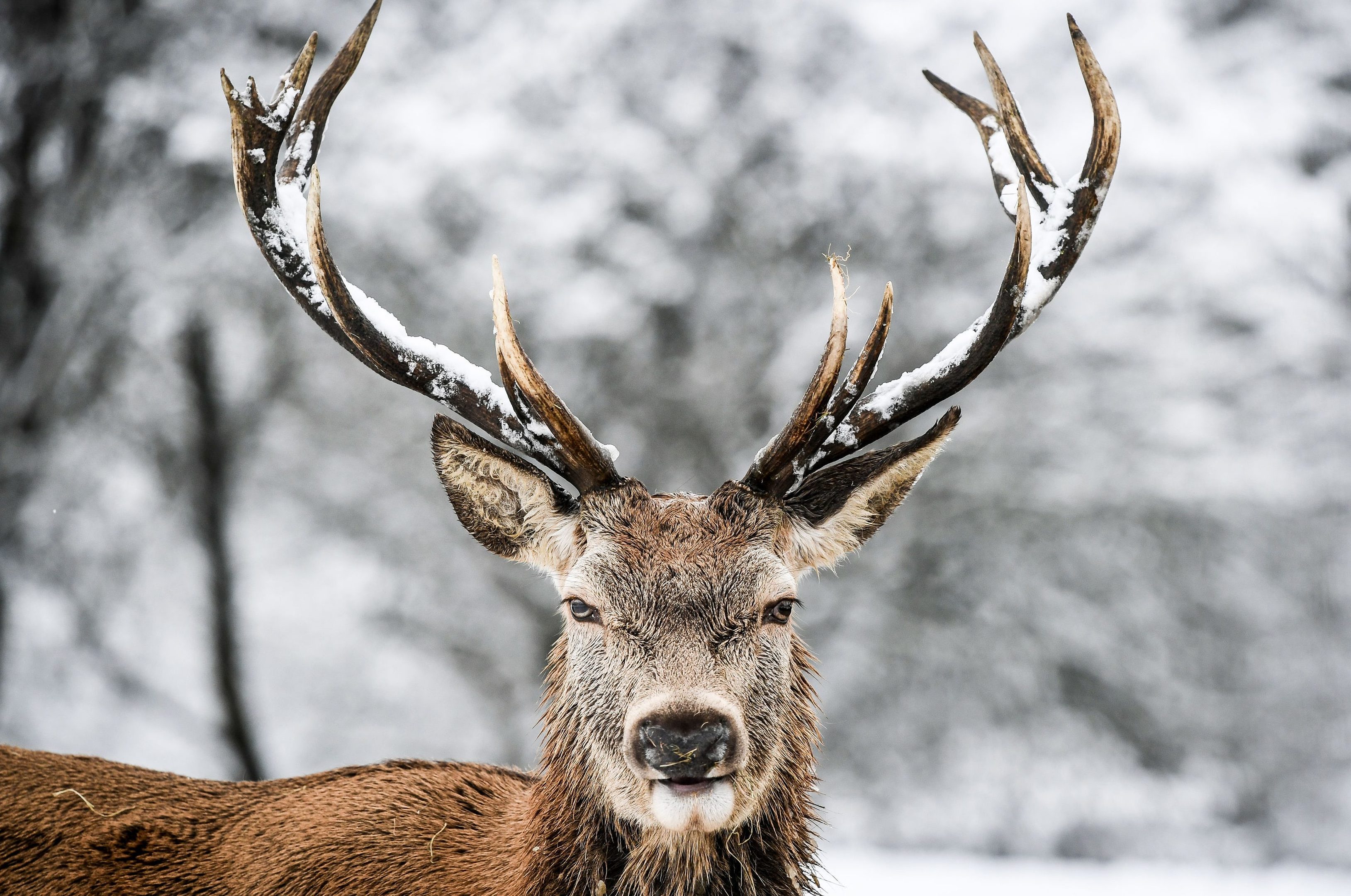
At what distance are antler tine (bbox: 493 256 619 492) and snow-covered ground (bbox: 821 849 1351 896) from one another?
16.4 feet

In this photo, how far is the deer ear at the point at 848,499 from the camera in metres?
3.11

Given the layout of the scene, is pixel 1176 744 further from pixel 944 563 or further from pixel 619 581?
pixel 619 581

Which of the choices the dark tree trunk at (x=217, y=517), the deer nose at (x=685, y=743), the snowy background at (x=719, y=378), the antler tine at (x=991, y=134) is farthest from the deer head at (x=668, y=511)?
the dark tree trunk at (x=217, y=517)

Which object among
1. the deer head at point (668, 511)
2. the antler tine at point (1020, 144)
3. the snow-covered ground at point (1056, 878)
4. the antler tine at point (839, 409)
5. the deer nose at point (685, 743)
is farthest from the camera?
the snow-covered ground at point (1056, 878)

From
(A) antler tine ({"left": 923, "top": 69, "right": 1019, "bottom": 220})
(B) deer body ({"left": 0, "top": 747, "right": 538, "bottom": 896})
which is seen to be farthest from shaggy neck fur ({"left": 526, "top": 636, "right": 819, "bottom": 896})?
(A) antler tine ({"left": 923, "top": 69, "right": 1019, "bottom": 220})

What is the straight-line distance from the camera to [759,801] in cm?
275

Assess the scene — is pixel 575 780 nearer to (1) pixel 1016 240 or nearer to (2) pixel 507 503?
(2) pixel 507 503

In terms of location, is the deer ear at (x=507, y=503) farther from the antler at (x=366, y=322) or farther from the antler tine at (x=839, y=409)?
the antler tine at (x=839, y=409)

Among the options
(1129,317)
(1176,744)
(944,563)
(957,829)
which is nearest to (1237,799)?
(1176,744)

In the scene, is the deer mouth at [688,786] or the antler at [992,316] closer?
the deer mouth at [688,786]

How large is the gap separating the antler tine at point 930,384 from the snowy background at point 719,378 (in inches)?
253

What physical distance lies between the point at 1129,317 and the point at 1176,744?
406 centimetres

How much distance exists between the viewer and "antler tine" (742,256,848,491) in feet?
9.84

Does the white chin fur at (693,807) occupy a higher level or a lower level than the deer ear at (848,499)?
lower
